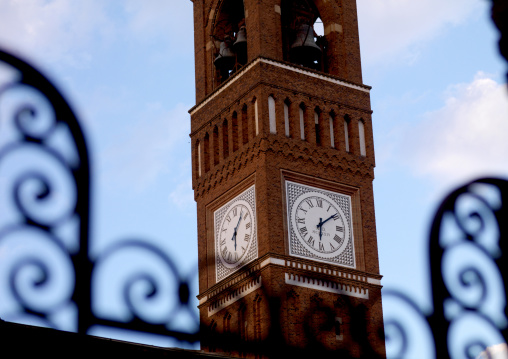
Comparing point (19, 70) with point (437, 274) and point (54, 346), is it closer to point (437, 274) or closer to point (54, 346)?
point (54, 346)

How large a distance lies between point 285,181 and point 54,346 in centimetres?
2253

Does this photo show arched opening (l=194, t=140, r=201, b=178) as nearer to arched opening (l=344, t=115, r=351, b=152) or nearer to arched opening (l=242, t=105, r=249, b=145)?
arched opening (l=242, t=105, r=249, b=145)

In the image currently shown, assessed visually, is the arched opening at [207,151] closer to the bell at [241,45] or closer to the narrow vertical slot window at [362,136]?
the bell at [241,45]

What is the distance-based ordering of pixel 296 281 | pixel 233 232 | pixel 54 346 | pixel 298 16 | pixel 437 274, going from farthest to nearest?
1. pixel 298 16
2. pixel 233 232
3. pixel 296 281
4. pixel 437 274
5. pixel 54 346

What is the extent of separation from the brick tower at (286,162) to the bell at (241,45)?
0.03 metres

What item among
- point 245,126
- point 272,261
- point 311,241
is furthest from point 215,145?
point 272,261

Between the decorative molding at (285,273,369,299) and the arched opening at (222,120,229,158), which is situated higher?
the arched opening at (222,120,229,158)

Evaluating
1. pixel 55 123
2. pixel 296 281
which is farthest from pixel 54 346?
pixel 296 281

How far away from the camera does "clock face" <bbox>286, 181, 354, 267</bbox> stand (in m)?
25.1

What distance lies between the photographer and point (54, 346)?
3121mm

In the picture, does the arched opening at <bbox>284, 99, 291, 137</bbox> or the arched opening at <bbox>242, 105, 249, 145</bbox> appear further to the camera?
the arched opening at <bbox>242, 105, 249, 145</bbox>

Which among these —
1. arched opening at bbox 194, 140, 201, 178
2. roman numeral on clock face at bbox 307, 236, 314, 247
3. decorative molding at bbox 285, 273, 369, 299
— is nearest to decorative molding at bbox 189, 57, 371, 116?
arched opening at bbox 194, 140, 201, 178

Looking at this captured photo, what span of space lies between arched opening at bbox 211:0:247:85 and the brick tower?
41mm

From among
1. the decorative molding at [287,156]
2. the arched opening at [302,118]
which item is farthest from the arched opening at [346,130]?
the arched opening at [302,118]
